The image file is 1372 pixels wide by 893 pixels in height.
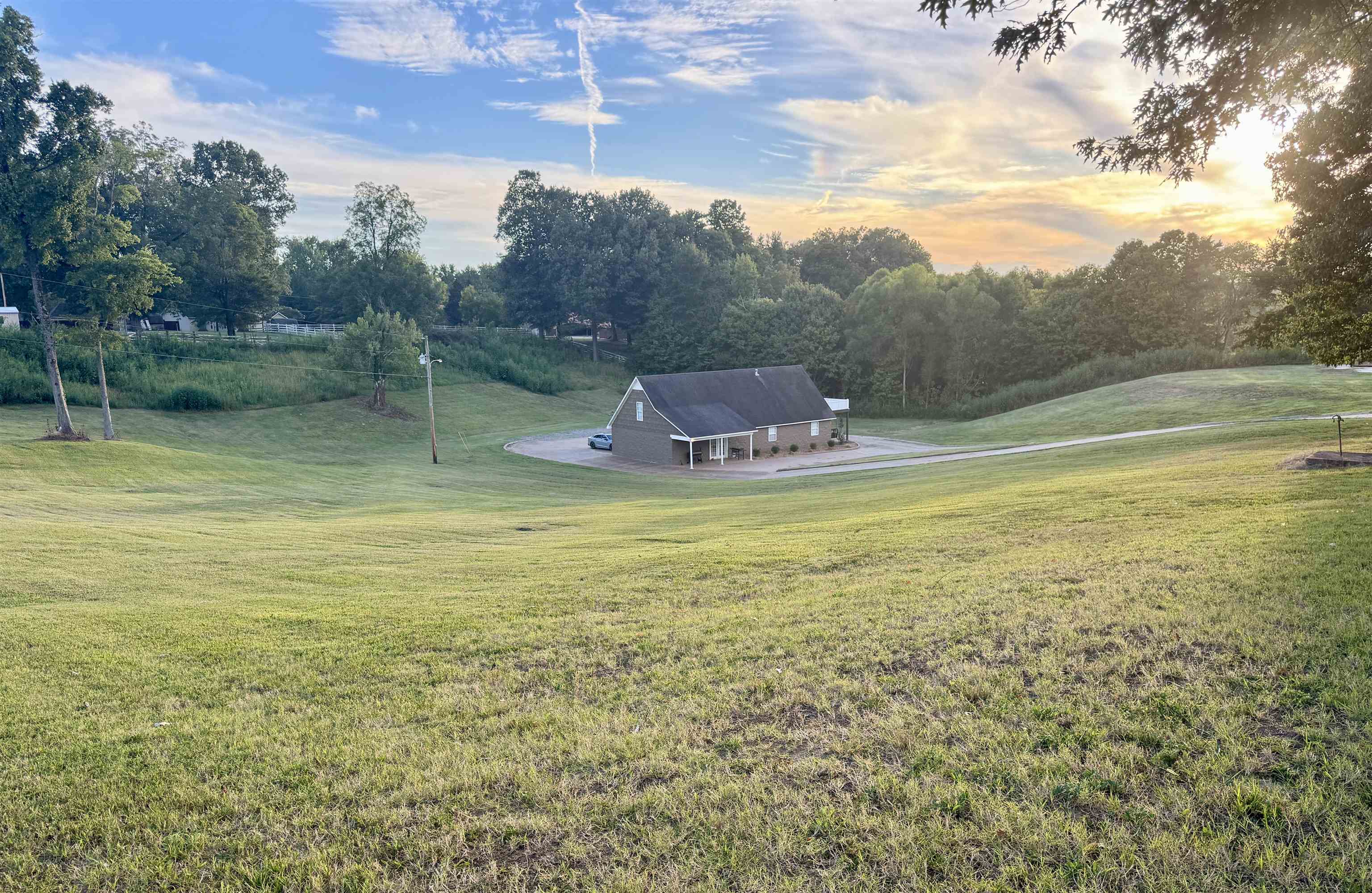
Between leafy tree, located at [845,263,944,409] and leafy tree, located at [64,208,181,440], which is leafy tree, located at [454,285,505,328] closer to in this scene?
leafy tree, located at [845,263,944,409]

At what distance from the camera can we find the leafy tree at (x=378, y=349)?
183 ft

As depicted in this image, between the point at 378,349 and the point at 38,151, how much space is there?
929 inches

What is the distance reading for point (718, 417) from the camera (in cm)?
4419

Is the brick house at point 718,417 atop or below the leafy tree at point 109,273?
below

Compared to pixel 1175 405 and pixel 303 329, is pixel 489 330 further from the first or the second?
pixel 1175 405

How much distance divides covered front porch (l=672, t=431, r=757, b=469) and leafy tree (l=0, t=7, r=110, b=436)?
2773cm

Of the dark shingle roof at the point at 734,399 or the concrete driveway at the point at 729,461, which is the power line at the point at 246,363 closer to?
the concrete driveway at the point at 729,461

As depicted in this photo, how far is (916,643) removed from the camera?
26.8 ft

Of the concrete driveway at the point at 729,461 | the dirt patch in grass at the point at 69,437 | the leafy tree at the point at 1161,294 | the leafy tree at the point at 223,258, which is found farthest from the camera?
the leafy tree at the point at 223,258

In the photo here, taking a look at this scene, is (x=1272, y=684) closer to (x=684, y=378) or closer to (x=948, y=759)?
(x=948, y=759)

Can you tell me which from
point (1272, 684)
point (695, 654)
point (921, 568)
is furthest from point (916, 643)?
point (921, 568)

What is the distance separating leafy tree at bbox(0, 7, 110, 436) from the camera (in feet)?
108

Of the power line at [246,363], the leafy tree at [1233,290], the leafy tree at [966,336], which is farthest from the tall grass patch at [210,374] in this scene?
the leafy tree at [1233,290]

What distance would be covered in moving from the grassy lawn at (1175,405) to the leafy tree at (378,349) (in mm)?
33872
